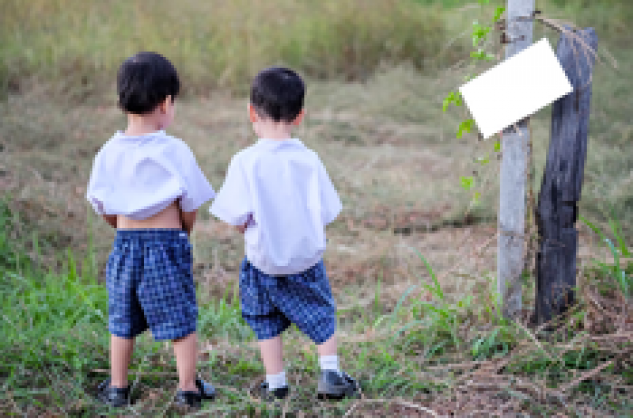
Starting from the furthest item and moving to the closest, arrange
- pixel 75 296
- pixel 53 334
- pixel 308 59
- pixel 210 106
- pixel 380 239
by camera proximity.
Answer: pixel 308 59 < pixel 210 106 < pixel 380 239 < pixel 75 296 < pixel 53 334

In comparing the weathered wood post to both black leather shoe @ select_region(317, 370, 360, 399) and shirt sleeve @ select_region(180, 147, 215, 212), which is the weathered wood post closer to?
black leather shoe @ select_region(317, 370, 360, 399)

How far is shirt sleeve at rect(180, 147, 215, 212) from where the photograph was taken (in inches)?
76.7

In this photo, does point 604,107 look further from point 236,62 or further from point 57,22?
point 57,22

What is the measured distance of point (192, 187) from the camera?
1957 mm

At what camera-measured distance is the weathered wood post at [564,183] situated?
2.25m

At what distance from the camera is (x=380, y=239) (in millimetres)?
3943

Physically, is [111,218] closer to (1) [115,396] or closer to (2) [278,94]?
(1) [115,396]

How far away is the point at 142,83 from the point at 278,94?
0.43 m

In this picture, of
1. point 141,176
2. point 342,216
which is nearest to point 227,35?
point 342,216

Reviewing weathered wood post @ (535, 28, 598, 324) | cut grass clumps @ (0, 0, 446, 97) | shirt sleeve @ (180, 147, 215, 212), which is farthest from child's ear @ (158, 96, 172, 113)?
cut grass clumps @ (0, 0, 446, 97)

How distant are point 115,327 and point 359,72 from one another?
21.8 ft

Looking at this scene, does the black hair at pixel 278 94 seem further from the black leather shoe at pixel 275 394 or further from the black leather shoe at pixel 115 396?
the black leather shoe at pixel 115 396

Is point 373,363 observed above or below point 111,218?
below

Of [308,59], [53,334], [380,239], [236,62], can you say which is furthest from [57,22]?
[53,334]
